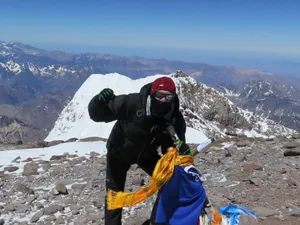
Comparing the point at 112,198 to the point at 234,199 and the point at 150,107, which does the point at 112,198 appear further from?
the point at 234,199

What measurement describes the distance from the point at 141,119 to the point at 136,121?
0.44ft

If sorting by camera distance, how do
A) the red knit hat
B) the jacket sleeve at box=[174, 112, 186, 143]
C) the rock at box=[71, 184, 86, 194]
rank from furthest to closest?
1. the rock at box=[71, 184, 86, 194]
2. the jacket sleeve at box=[174, 112, 186, 143]
3. the red knit hat

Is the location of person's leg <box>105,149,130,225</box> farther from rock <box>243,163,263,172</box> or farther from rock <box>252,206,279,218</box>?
rock <box>243,163,263,172</box>

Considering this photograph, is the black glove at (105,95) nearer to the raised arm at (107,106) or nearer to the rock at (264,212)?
the raised arm at (107,106)

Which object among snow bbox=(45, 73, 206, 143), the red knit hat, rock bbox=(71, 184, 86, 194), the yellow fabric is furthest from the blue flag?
snow bbox=(45, 73, 206, 143)

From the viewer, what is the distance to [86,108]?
129m

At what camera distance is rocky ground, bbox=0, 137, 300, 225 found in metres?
9.86

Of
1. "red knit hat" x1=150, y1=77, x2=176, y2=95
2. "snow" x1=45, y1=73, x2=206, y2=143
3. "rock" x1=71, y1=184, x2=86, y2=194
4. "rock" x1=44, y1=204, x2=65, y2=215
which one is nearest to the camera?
"red knit hat" x1=150, y1=77, x2=176, y2=95

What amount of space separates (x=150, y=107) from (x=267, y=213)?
187 inches

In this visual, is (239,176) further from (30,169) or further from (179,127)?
(30,169)

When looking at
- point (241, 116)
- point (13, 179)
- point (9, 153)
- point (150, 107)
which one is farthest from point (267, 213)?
point (241, 116)

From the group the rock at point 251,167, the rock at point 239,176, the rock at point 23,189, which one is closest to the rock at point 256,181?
the rock at point 239,176

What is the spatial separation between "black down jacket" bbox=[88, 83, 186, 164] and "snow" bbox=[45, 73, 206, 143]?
81792 mm

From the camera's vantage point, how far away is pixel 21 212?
34.2ft
